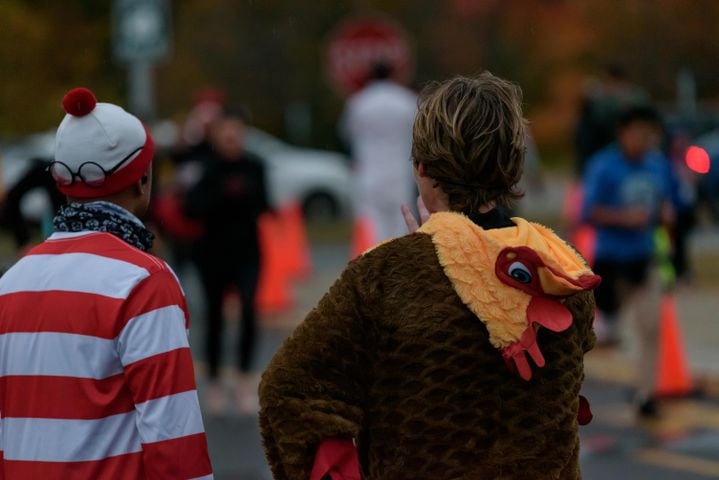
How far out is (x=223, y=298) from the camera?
9445mm

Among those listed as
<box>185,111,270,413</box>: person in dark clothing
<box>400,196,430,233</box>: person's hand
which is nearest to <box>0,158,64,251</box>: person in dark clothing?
<box>185,111,270,413</box>: person in dark clothing

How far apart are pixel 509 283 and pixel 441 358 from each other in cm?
21

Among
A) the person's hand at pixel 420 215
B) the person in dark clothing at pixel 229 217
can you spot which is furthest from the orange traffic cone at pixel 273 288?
the person's hand at pixel 420 215

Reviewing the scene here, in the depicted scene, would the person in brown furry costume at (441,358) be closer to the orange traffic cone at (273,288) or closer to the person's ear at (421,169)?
the person's ear at (421,169)

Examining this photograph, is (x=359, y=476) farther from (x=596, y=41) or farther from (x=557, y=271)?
(x=596, y=41)

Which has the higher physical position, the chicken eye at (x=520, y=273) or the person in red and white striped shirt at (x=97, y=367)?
the chicken eye at (x=520, y=273)

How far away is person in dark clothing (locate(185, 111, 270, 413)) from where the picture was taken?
9211mm

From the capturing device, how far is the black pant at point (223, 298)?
30.5ft

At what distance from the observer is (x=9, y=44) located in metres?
16.5

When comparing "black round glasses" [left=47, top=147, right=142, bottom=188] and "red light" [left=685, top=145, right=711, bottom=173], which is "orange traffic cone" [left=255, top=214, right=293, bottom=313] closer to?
"red light" [left=685, top=145, right=711, bottom=173]

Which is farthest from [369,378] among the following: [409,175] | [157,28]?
[157,28]

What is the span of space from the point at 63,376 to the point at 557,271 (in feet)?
3.76

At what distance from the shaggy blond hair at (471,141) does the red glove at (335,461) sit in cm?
57

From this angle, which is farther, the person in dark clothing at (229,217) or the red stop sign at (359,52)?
the red stop sign at (359,52)
